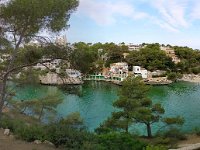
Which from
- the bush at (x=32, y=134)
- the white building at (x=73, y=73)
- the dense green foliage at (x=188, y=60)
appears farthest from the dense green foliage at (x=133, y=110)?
the dense green foliage at (x=188, y=60)

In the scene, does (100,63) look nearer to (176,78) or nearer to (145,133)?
(176,78)

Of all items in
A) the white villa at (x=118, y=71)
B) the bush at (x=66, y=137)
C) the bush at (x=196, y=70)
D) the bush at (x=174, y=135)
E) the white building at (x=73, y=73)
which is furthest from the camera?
the bush at (x=196, y=70)

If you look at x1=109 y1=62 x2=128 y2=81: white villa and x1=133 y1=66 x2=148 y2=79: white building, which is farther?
x1=133 y1=66 x2=148 y2=79: white building

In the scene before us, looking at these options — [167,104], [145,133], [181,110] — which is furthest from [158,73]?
[145,133]

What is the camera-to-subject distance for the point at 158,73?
54.3 metres

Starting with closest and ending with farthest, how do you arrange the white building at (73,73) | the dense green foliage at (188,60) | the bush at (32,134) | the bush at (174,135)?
the white building at (73,73) → the bush at (32,134) → the bush at (174,135) → the dense green foliage at (188,60)

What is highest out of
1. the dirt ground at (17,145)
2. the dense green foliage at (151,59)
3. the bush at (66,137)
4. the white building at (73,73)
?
the dense green foliage at (151,59)

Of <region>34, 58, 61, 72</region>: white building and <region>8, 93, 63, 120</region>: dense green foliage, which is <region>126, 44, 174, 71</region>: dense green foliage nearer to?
<region>8, 93, 63, 120</region>: dense green foliage

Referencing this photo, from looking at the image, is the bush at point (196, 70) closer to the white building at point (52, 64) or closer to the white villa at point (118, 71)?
the white villa at point (118, 71)

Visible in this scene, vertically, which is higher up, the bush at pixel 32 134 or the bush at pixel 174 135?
the bush at pixel 32 134

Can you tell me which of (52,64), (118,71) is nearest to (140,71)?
(118,71)

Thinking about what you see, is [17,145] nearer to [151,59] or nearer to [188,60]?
[151,59]

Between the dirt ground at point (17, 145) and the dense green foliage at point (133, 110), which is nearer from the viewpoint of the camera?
the dirt ground at point (17, 145)

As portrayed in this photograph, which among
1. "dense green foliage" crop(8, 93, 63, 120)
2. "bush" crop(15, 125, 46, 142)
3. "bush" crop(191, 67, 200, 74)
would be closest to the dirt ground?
"bush" crop(15, 125, 46, 142)
